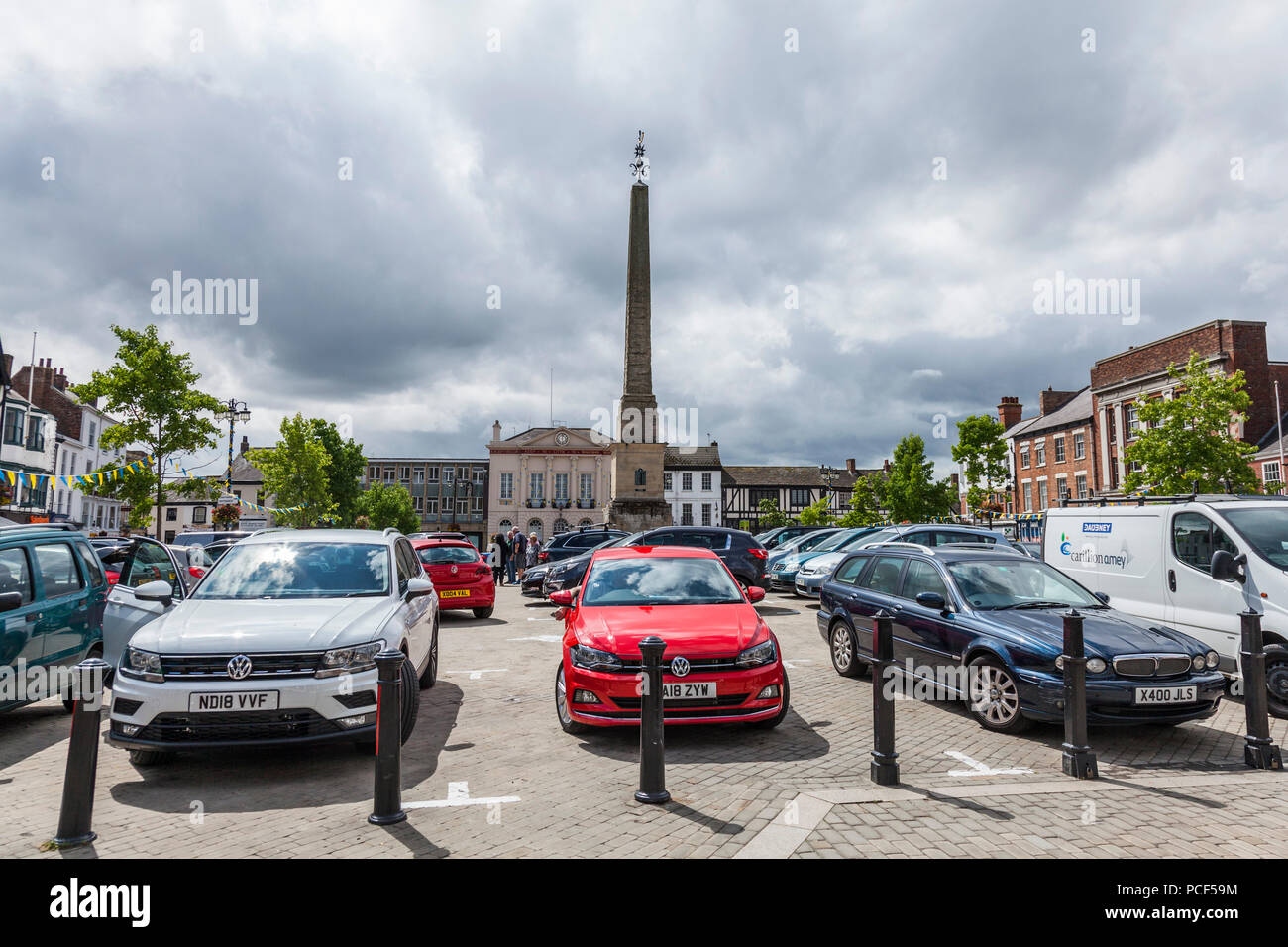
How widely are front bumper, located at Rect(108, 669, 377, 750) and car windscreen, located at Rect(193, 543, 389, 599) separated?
1.31 m

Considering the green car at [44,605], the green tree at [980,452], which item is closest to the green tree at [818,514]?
the green tree at [980,452]

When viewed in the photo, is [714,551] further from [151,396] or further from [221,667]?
[151,396]

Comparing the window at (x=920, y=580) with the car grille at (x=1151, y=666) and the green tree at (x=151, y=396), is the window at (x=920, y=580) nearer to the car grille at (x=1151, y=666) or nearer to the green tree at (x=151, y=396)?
the car grille at (x=1151, y=666)

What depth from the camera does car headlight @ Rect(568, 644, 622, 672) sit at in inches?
237

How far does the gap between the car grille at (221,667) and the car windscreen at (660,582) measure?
8.96ft

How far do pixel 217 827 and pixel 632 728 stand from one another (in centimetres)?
323

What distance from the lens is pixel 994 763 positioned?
571 cm

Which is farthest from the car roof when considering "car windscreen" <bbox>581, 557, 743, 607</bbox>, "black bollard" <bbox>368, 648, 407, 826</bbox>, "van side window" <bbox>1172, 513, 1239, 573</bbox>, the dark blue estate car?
"van side window" <bbox>1172, 513, 1239, 573</bbox>

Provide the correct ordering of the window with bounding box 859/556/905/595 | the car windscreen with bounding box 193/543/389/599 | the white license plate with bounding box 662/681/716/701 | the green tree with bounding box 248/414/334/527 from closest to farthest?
the white license plate with bounding box 662/681/716/701 < the car windscreen with bounding box 193/543/389/599 < the window with bounding box 859/556/905/595 < the green tree with bounding box 248/414/334/527

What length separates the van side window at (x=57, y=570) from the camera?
688cm

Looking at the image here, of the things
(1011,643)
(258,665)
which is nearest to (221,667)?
(258,665)

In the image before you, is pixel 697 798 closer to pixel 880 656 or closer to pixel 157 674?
pixel 880 656

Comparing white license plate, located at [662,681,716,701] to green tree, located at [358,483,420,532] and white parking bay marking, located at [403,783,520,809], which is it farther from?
green tree, located at [358,483,420,532]
